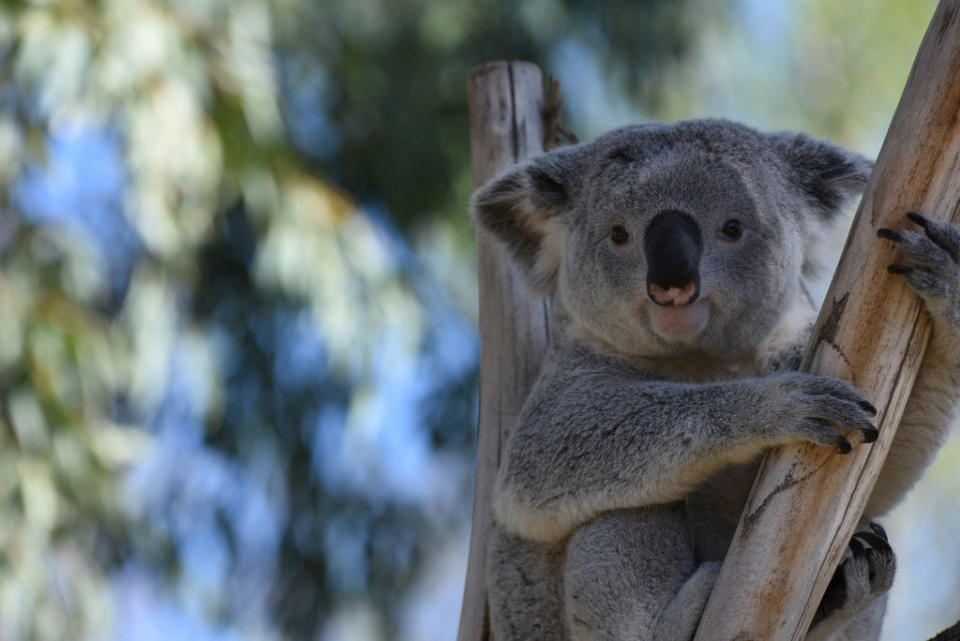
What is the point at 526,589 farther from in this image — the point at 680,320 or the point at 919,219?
the point at 919,219

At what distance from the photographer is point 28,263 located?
5.86m

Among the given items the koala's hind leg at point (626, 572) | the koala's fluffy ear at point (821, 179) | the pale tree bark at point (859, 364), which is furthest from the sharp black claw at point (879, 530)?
the koala's fluffy ear at point (821, 179)

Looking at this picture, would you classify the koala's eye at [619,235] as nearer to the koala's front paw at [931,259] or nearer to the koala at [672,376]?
the koala at [672,376]

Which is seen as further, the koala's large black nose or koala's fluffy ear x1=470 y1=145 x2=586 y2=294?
koala's fluffy ear x1=470 y1=145 x2=586 y2=294

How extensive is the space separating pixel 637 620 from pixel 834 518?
1.52 ft

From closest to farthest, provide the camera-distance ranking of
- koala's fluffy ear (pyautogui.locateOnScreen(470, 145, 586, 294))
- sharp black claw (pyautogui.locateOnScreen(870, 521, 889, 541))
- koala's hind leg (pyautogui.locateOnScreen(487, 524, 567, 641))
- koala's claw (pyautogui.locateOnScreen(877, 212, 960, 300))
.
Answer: koala's claw (pyautogui.locateOnScreen(877, 212, 960, 300)) < sharp black claw (pyautogui.locateOnScreen(870, 521, 889, 541)) < koala's hind leg (pyautogui.locateOnScreen(487, 524, 567, 641)) < koala's fluffy ear (pyautogui.locateOnScreen(470, 145, 586, 294))

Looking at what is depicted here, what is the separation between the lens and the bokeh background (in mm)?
5520

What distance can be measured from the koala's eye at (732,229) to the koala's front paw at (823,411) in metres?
0.48

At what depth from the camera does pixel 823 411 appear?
1.85 m

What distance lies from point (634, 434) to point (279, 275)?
13.2 ft

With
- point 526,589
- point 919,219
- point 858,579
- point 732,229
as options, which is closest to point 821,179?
point 732,229

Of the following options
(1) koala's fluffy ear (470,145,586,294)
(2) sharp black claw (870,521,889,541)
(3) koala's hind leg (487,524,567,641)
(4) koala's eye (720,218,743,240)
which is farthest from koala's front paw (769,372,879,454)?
(1) koala's fluffy ear (470,145,586,294)

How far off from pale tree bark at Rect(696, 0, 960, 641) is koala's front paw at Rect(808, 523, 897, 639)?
0.36 feet

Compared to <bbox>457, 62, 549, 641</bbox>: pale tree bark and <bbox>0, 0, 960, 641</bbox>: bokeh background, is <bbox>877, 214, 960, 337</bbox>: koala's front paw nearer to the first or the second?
<bbox>457, 62, 549, 641</bbox>: pale tree bark
